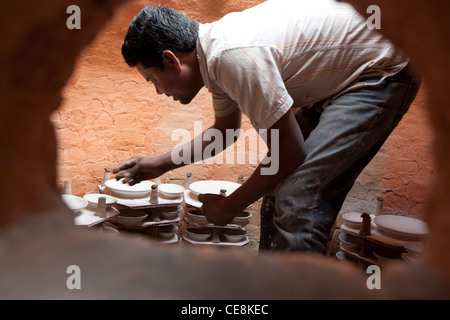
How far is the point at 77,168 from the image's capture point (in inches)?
165

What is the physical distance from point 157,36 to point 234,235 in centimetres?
240

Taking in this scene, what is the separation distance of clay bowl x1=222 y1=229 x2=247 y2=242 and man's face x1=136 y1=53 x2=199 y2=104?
2061 millimetres

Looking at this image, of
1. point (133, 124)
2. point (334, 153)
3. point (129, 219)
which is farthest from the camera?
point (133, 124)

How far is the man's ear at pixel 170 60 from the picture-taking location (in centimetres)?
169

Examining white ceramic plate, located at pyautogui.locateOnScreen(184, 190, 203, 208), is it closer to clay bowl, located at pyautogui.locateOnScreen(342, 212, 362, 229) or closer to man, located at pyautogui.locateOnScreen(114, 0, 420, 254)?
clay bowl, located at pyautogui.locateOnScreen(342, 212, 362, 229)

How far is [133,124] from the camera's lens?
174 inches

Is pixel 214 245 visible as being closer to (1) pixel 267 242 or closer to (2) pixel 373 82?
(1) pixel 267 242

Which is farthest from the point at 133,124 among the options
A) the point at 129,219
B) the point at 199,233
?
the point at 199,233

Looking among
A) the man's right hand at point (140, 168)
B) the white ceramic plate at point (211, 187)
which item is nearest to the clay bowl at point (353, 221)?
the white ceramic plate at point (211, 187)

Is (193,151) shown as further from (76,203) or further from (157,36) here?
(76,203)

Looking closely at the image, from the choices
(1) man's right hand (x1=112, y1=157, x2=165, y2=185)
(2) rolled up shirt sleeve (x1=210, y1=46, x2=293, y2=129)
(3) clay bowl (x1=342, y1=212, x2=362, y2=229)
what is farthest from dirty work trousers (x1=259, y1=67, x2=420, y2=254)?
(3) clay bowl (x1=342, y1=212, x2=362, y2=229)

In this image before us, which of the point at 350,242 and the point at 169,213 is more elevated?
the point at 169,213

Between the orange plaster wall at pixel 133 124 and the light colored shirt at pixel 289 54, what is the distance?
2.83m
